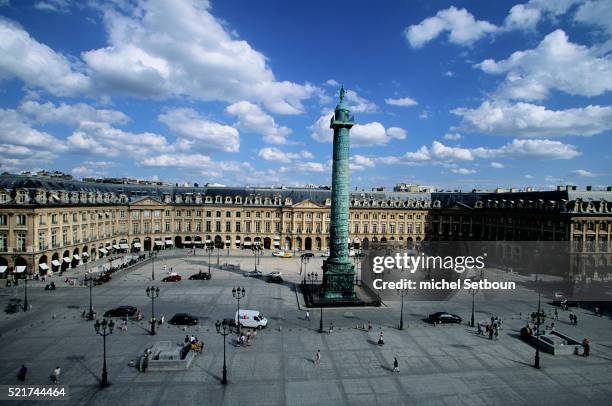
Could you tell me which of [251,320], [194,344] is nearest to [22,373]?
[194,344]

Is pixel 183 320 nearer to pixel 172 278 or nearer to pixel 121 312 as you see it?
pixel 121 312

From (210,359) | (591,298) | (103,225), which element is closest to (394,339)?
(210,359)

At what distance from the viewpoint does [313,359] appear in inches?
1104

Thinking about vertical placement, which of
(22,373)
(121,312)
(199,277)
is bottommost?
(199,277)

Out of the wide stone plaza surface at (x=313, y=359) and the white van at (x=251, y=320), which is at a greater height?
the white van at (x=251, y=320)

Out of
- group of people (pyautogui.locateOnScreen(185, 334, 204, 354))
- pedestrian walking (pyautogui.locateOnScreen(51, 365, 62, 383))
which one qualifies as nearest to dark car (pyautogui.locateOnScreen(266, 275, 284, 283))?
group of people (pyautogui.locateOnScreen(185, 334, 204, 354))

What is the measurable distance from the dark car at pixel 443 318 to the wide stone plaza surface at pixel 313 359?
954 millimetres

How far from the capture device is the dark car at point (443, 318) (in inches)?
1457

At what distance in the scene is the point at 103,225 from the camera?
238 ft

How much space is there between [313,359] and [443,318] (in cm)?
1477

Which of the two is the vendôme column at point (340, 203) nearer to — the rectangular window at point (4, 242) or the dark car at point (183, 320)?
the dark car at point (183, 320)

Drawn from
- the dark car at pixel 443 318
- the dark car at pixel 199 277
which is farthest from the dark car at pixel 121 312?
the dark car at pixel 443 318

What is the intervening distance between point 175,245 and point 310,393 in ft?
225

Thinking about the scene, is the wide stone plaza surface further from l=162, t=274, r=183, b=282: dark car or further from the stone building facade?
the stone building facade
